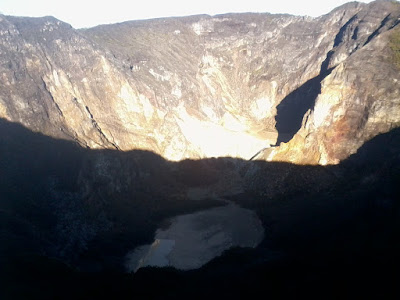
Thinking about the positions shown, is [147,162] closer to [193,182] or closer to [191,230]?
[193,182]

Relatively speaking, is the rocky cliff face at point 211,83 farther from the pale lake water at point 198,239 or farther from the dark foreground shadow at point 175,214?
the pale lake water at point 198,239

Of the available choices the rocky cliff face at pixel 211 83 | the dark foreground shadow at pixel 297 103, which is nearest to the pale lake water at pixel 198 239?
the rocky cliff face at pixel 211 83

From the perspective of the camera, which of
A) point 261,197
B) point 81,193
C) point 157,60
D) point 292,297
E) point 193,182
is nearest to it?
point 292,297

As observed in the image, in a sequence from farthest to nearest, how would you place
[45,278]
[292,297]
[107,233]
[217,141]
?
[217,141], [107,233], [45,278], [292,297]

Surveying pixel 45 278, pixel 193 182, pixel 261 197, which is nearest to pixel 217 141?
pixel 193 182

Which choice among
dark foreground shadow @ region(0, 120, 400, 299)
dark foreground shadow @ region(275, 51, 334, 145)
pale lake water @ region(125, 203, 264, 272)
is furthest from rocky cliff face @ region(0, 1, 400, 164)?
pale lake water @ region(125, 203, 264, 272)

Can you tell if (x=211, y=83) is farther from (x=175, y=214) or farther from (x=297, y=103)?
(x=175, y=214)

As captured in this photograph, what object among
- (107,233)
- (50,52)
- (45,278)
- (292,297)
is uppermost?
(50,52)
